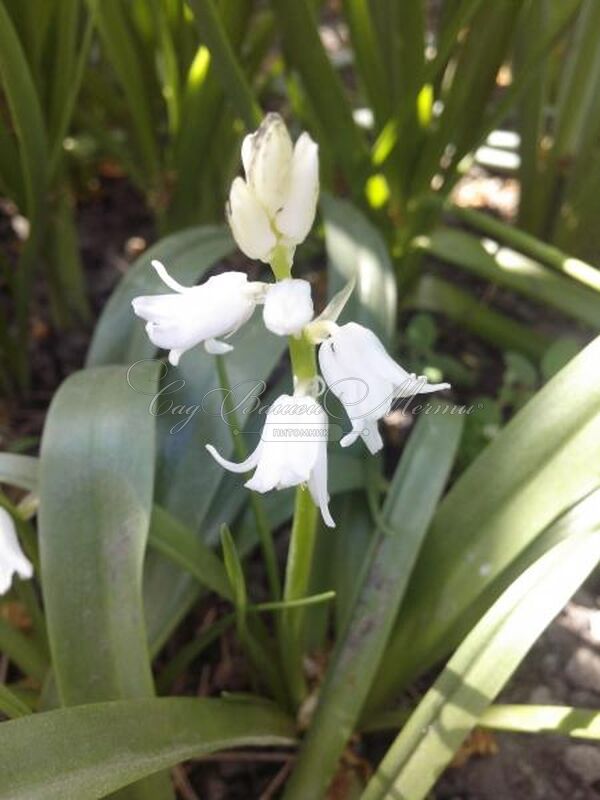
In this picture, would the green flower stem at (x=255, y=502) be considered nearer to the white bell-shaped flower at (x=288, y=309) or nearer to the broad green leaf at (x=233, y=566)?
the broad green leaf at (x=233, y=566)

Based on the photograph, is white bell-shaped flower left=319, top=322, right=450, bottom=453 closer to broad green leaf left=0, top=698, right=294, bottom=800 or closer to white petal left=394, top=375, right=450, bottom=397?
white petal left=394, top=375, right=450, bottom=397

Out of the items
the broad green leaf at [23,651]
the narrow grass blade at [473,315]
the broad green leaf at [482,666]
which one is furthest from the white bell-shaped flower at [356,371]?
the narrow grass blade at [473,315]

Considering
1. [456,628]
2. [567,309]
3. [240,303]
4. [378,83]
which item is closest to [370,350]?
[240,303]

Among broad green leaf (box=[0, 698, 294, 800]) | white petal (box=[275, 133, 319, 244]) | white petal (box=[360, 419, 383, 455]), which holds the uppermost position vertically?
white petal (box=[275, 133, 319, 244])

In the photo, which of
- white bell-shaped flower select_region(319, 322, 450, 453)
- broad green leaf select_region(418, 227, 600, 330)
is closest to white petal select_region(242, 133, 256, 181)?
white bell-shaped flower select_region(319, 322, 450, 453)

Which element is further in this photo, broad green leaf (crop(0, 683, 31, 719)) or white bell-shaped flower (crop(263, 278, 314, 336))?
broad green leaf (crop(0, 683, 31, 719))

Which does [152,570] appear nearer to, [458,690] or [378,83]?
[458,690]

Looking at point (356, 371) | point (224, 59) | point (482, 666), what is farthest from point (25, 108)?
point (482, 666)

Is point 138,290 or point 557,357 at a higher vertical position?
point 557,357

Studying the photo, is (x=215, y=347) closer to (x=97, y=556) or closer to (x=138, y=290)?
(x=97, y=556)
